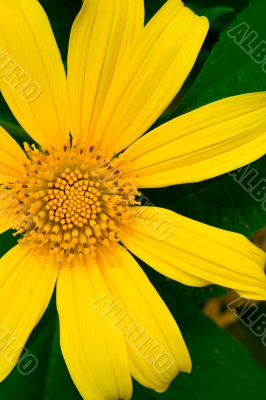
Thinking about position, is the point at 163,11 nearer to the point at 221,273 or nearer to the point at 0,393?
the point at 221,273

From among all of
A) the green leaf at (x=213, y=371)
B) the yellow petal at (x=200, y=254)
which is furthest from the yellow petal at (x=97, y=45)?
the green leaf at (x=213, y=371)

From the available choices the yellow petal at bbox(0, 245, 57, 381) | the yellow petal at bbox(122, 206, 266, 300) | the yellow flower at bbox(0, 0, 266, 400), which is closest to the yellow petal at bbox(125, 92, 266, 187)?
the yellow flower at bbox(0, 0, 266, 400)

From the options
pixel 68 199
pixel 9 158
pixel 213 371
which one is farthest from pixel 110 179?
pixel 213 371

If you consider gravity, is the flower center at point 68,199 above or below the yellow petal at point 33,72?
below

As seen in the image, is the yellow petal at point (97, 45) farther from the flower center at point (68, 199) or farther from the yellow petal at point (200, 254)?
the yellow petal at point (200, 254)

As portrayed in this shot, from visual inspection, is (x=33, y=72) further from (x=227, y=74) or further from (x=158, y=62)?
(x=227, y=74)

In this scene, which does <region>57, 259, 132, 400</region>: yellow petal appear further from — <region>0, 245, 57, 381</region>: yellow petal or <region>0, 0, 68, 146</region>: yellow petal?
<region>0, 0, 68, 146</region>: yellow petal
